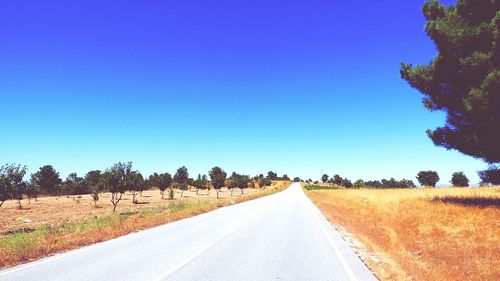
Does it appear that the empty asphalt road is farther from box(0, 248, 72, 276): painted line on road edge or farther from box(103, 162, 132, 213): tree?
box(103, 162, 132, 213): tree

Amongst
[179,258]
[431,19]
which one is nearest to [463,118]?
[431,19]

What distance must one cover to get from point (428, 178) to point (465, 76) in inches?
4303

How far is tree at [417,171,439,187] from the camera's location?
117 m

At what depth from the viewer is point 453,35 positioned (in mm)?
19234

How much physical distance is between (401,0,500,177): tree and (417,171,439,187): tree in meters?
106

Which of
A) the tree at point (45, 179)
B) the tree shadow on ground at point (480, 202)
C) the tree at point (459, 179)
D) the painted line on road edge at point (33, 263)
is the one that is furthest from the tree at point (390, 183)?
the painted line on road edge at point (33, 263)

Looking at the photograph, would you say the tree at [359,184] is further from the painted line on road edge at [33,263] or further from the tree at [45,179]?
the painted line on road edge at [33,263]

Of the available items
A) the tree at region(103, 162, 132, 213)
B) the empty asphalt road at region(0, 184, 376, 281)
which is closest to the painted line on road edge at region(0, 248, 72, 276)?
the empty asphalt road at region(0, 184, 376, 281)

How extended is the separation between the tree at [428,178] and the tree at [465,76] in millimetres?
106106

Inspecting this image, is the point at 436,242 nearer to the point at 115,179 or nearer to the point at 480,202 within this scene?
the point at 480,202

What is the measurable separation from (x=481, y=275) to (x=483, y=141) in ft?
39.1

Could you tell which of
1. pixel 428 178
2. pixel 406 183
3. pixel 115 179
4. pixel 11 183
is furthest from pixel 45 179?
pixel 406 183

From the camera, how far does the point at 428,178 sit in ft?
385

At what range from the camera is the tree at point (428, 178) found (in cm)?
11680
